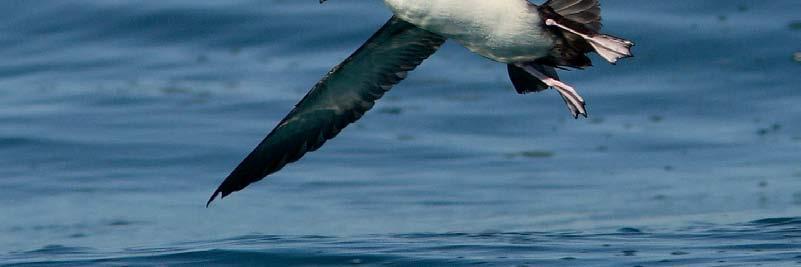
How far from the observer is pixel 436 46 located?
8.30 m

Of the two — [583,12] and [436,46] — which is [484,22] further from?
[436,46]

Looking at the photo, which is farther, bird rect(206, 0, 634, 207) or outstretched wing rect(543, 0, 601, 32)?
outstretched wing rect(543, 0, 601, 32)

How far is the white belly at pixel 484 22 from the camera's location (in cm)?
746

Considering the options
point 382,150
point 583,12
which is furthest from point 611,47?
point 382,150

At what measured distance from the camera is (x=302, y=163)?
39.9 feet

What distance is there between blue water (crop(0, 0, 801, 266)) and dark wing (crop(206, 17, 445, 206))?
1.09 metres

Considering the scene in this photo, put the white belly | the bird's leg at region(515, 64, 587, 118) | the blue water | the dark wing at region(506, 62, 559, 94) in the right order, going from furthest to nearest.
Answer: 1. the blue water
2. the dark wing at region(506, 62, 559, 94)
3. the bird's leg at region(515, 64, 587, 118)
4. the white belly

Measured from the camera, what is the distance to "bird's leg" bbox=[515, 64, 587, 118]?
7898 mm

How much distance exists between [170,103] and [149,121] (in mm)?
582

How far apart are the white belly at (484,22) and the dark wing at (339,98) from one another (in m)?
0.53

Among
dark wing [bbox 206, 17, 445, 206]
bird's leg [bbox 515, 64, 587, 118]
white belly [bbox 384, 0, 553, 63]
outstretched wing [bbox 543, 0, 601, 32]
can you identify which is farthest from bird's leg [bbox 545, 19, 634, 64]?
dark wing [bbox 206, 17, 445, 206]

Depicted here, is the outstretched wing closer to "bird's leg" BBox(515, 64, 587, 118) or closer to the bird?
the bird

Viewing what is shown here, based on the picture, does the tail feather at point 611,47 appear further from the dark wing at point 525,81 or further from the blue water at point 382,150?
the blue water at point 382,150

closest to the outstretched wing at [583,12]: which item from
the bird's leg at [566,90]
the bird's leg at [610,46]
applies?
the bird's leg at [610,46]
